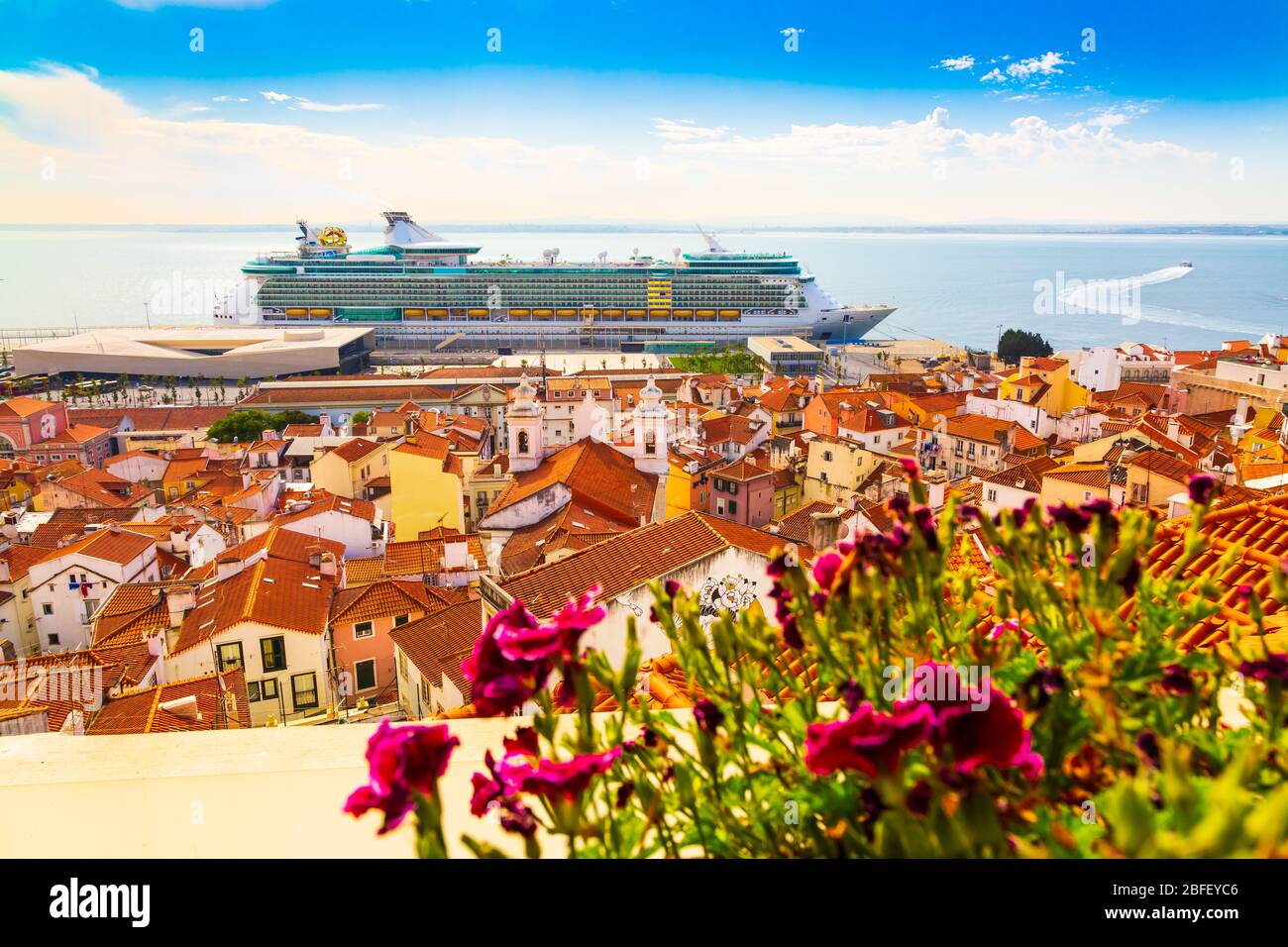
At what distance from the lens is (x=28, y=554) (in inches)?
497

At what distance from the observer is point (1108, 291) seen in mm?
74125

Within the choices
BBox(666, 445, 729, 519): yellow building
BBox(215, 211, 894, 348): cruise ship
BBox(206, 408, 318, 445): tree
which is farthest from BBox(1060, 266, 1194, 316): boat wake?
Result: BBox(206, 408, 318, 445): tree

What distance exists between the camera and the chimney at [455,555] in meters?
11.3

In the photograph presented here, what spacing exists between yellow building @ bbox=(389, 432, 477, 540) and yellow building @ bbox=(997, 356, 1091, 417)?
11809 mm

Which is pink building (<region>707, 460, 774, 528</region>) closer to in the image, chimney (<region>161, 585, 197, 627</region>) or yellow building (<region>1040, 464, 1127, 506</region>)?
yellow building (<region>1040, 464, 1127, 506</region>)

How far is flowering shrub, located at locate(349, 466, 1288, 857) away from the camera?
2.72 feet

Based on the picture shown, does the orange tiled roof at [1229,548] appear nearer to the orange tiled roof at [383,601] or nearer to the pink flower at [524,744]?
the pink flower at [524,744]

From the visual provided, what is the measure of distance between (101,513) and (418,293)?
37.0 metres

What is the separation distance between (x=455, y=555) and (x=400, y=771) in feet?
35.2

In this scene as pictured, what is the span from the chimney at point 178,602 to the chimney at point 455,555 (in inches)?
111

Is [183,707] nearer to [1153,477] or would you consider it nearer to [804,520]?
[804,520]

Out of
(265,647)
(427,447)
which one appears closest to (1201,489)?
(265,647)
